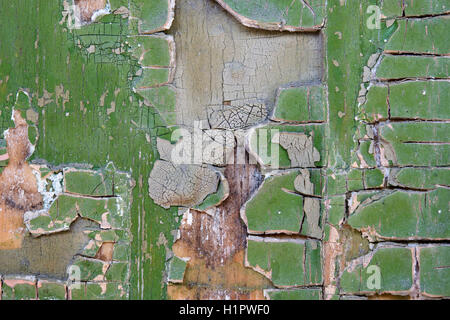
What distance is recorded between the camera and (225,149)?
92.7 inches

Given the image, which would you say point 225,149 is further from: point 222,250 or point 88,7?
point 88,7

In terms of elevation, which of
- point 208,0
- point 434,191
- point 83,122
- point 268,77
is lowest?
point 434,191

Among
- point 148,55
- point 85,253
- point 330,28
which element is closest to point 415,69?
point 330,28

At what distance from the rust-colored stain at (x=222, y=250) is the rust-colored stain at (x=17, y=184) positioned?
78 centimetres

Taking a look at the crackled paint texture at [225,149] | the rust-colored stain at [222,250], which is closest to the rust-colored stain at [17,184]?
the crackled paint texture at [225,149]

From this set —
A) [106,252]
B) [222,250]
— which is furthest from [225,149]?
[106,252]

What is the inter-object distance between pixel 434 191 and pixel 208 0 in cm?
144

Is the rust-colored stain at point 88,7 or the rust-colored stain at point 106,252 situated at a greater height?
the rust-colored stain at point 88,7

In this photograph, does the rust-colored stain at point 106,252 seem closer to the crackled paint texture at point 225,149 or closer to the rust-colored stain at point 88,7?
the crackled paint texture at point 225,149

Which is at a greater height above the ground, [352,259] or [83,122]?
[83,122]

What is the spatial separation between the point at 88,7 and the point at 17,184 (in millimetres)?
962

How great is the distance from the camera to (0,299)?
2.40 m

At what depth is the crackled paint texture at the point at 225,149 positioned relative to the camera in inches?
89.0

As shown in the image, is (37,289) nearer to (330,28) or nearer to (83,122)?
(83,122)
